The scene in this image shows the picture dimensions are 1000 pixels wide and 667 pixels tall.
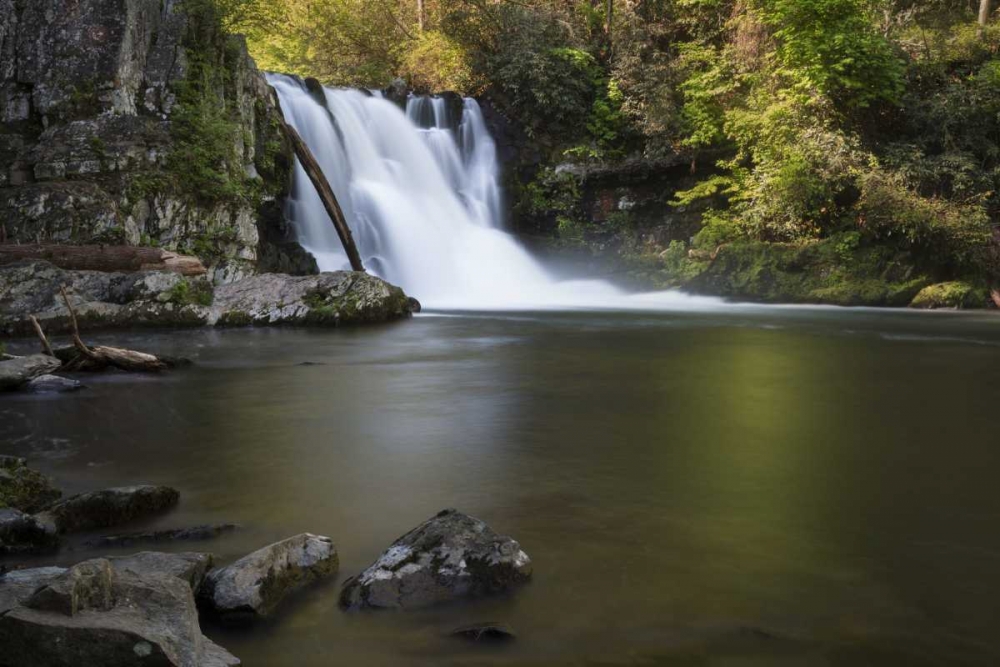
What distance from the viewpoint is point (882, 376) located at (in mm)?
8953

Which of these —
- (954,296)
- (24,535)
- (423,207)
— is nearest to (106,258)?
(423,207)

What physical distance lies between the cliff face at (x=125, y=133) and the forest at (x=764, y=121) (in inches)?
84.4

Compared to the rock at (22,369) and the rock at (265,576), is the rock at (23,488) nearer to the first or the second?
the rock at (265,576)

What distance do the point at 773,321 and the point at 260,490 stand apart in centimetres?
1308

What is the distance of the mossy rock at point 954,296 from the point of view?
17766mm

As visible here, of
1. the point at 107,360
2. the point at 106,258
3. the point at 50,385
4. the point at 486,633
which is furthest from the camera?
the point at 106,258

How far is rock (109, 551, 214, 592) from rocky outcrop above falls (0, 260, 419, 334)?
36.4ft

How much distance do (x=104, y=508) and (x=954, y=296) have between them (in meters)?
18.9

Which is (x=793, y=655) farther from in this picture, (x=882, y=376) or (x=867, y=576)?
(x=882, y=376)

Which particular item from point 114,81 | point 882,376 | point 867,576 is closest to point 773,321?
point 882,376

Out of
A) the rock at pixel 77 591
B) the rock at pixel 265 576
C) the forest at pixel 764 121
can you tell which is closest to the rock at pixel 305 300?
the forest at pixel 764 121

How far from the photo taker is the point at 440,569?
3166 mm

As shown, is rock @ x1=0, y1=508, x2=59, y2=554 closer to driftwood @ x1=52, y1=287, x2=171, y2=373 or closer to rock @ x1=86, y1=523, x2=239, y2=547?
rock @ x1=86, y1=523, x2=239, y2=547

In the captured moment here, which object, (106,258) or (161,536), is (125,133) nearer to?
(106,258)
